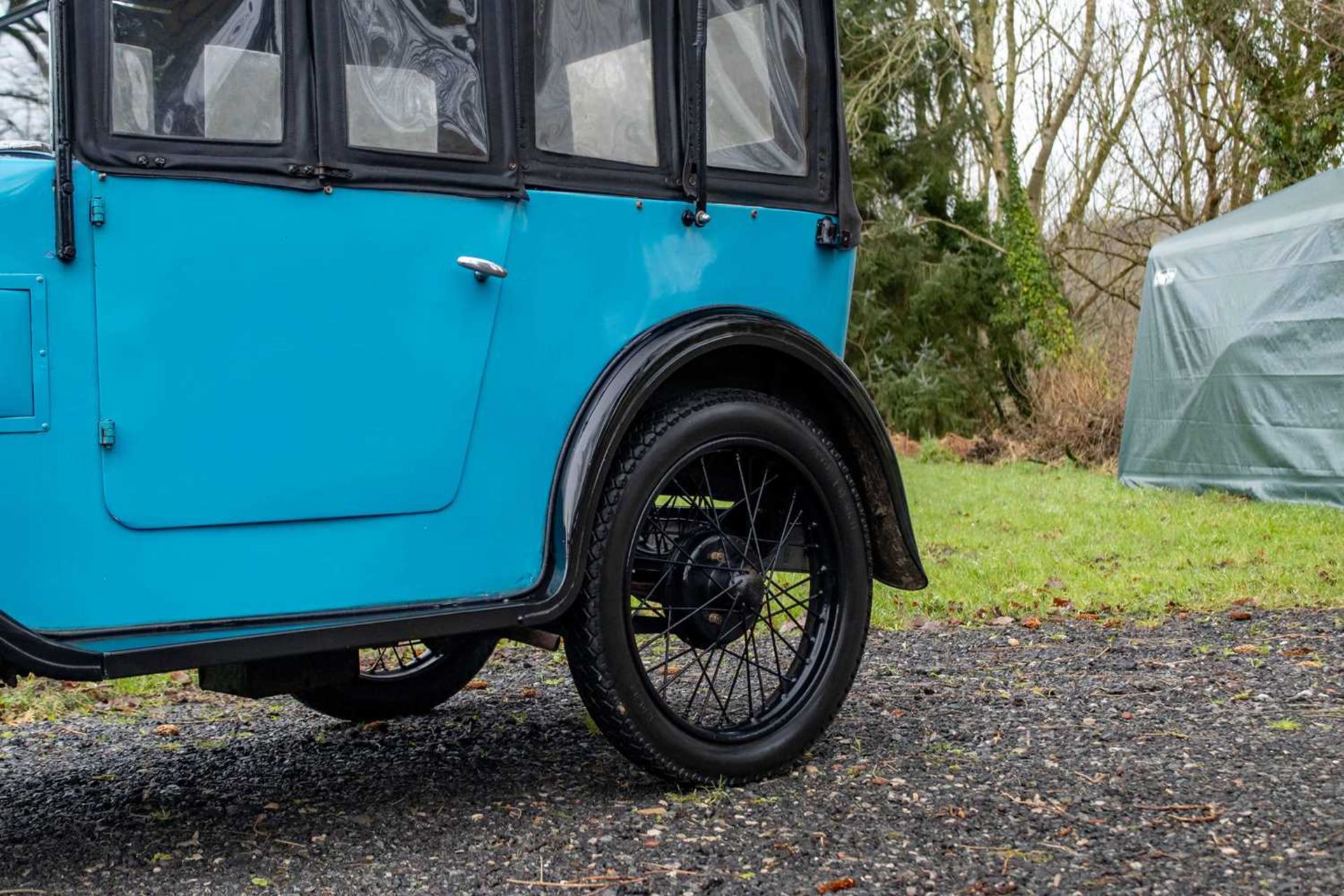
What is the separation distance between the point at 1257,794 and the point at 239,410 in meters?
2.51

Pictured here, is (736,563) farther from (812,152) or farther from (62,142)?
(62,142)

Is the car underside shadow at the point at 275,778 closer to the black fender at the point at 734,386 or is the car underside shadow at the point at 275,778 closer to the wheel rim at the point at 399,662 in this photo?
the wheel rim at the point at 399,662

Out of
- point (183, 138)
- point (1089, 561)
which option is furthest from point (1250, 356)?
point (183, 138)

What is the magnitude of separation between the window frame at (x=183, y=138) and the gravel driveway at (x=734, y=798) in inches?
57.3

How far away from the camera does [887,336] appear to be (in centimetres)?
2122

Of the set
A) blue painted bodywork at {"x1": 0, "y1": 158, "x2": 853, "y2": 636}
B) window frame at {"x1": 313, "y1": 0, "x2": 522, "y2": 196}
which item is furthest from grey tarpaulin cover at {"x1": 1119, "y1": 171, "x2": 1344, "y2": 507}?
window frame at {"x1": 313, "y1": 0, "x2": 522, "y2": 196}

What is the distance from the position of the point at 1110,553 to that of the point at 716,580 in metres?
5.10

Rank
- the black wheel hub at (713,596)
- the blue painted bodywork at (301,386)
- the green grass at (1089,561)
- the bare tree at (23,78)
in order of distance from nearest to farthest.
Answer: the blue painted bodywork at (301,386) < the bare tree at (23,78) < the black wheel hub at (713,596) < the green grass at (1089,561)

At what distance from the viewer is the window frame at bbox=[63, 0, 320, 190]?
2574 mm

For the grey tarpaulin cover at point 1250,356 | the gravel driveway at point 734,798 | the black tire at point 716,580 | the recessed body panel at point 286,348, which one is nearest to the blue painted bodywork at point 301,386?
the recessed body panel at point 286,348

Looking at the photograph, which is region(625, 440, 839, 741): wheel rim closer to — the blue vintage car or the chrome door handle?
the blue vintage car

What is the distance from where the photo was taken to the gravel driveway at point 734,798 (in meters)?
2.78

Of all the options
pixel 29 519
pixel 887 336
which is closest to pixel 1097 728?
pixel 29 519

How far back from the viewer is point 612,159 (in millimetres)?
3320
